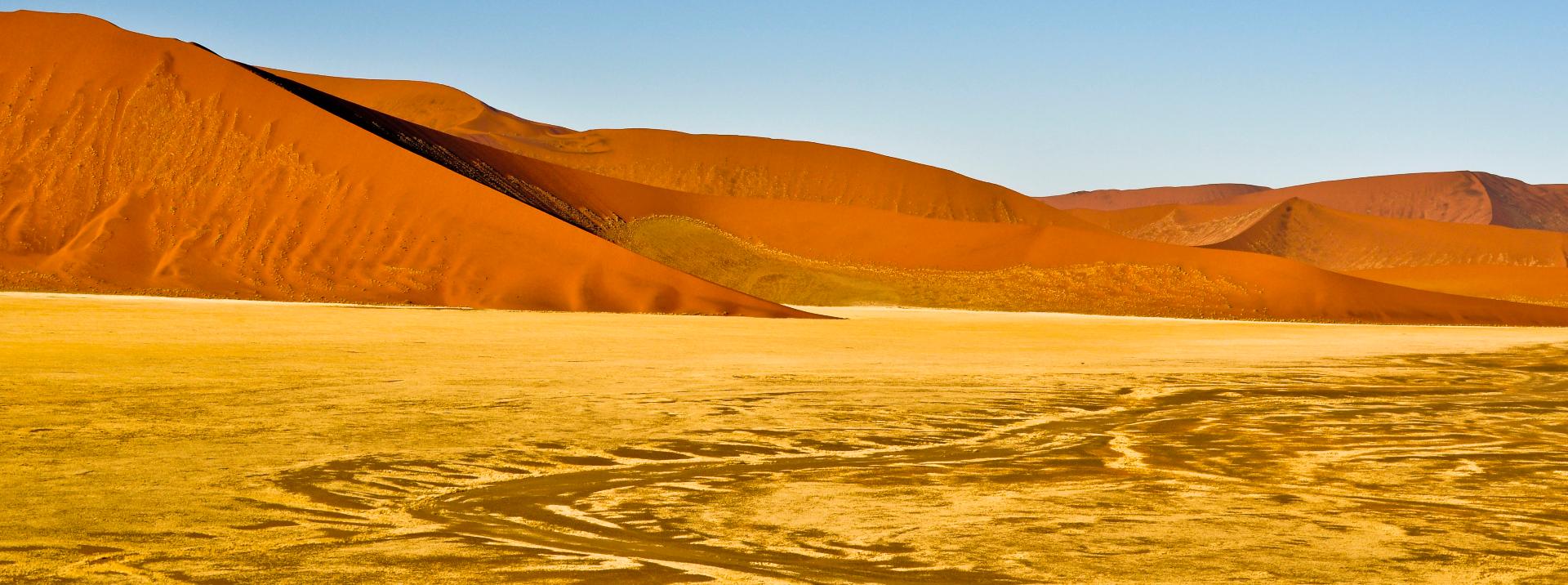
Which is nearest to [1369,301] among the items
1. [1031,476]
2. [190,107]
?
[190,107]

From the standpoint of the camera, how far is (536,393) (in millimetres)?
13539

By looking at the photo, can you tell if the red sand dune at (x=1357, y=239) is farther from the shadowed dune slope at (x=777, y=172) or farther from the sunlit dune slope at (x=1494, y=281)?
the shadowed dune slope at (x=777, y=172)

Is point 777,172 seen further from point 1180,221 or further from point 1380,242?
point 1380,242

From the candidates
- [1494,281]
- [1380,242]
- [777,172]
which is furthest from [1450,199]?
[777,172]

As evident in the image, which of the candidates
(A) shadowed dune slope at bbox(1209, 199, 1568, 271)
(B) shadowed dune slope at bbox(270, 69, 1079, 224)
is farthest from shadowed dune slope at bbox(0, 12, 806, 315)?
(A) shadowed dune slope at bbox(1209, 199, 1568, 271)

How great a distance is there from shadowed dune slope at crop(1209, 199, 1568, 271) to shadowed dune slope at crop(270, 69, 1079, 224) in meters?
23.9

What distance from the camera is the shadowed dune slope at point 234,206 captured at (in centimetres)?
4188

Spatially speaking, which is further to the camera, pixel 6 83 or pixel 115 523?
pixel 6 83

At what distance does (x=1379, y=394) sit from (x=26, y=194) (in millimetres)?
44088

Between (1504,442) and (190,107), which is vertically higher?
(190,107)

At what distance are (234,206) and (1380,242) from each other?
105 metres

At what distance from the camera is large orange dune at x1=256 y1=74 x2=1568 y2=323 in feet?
192

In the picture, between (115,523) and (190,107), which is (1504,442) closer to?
(115,523)

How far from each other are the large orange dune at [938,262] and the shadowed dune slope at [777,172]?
29823 millimetres
